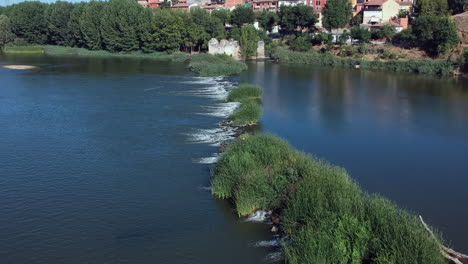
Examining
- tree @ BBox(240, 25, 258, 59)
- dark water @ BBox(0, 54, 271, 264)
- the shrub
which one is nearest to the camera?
dark water @ BBox(0, 54, 271, 264)

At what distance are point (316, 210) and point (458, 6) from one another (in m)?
61.6

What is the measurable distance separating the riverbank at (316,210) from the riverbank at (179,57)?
89.7 feet

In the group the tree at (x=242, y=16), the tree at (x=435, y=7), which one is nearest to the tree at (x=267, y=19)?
the tree at (x=242, y=16)

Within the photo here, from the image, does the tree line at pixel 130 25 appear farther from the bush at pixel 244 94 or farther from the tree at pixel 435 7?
the bush at pixel 244 94

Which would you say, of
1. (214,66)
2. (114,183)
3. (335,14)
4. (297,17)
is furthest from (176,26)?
(114,183)

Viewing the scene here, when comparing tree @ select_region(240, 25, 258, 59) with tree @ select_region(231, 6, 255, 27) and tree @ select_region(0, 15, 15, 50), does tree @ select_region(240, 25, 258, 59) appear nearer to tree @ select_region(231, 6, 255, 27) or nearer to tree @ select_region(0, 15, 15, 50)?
tree @ select_region(231, 6, 255, 27)

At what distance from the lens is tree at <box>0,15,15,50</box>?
232ft

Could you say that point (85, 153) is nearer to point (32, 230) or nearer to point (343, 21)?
point (32, 230)

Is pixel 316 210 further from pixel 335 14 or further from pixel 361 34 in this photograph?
pixel 335 14

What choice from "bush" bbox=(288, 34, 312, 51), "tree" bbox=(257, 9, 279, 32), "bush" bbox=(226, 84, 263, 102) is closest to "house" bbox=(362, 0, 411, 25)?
"tree" bbox=(257, 9, 279, 32)

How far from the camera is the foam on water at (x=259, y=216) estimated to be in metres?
13.2

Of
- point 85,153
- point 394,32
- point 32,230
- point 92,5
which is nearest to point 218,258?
point 32,230

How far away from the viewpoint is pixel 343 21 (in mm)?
63125

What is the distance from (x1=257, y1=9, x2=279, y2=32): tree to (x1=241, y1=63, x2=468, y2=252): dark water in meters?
29.5
